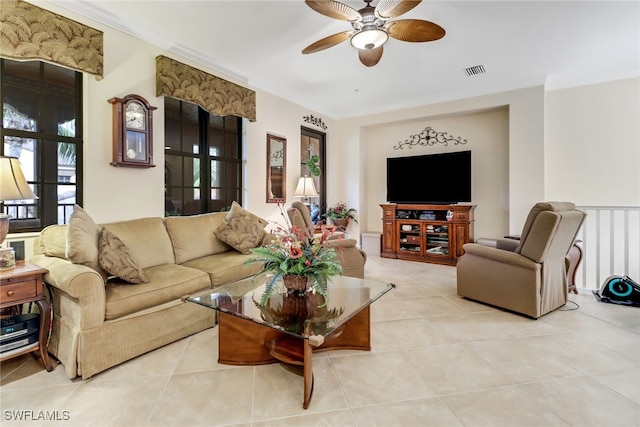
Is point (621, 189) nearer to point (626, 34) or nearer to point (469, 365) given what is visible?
point (626, 34)

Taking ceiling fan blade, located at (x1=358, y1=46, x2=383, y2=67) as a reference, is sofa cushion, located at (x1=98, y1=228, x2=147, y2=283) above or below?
below

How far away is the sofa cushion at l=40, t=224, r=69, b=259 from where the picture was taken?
2186 mm

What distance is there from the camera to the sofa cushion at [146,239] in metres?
2.60

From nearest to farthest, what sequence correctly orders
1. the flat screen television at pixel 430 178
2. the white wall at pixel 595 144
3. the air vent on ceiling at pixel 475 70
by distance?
the air vent on ceiling at pixel 475 70 < the white wall at pixel 595 144 < the flat screen television at pixel 430 178

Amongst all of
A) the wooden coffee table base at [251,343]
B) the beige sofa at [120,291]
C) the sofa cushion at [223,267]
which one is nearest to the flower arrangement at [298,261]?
the wooden coffee table base at [251,343]

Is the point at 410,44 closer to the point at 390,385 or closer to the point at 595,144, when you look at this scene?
the point at 595,144

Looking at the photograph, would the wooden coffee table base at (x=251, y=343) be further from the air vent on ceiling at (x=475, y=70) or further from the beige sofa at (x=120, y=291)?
the air vent on ceiling at (x=475, y=70)

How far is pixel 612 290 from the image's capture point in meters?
3.19

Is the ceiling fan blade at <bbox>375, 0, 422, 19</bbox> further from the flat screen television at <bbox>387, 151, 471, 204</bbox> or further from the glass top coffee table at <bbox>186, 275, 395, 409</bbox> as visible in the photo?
the flat screen television at <bbox>387, 151, 471, 204</bbox>

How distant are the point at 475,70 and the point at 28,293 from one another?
5.08m

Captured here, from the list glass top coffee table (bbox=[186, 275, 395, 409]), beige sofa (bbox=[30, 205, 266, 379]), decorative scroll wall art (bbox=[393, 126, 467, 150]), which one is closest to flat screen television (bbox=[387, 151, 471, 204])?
decorative scroll wall art (bbox=[393, 126, 467, 150])

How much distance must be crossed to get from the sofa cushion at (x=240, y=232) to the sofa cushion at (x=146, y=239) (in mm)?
552

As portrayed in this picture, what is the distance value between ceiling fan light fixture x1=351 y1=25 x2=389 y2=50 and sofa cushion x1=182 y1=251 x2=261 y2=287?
2.21 meters

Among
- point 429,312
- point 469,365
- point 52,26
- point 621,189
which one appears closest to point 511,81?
point 621,189
